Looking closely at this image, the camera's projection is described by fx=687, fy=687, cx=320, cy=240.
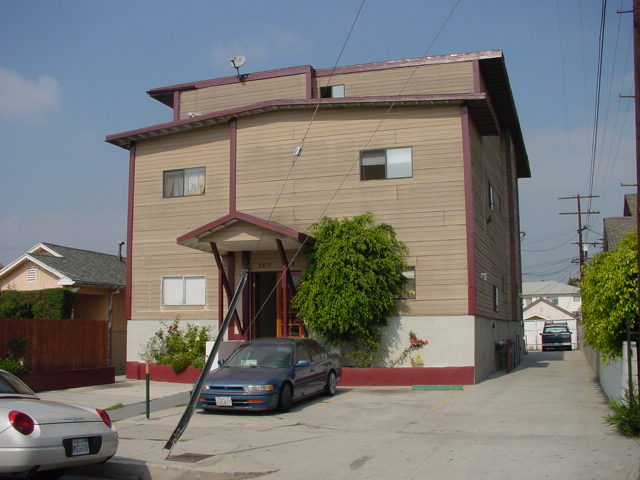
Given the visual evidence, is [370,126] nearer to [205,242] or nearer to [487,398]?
[205,242]

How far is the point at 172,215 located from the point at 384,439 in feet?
44.4

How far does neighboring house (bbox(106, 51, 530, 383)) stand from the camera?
19406 millimetres

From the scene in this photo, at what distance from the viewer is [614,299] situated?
12484 mm

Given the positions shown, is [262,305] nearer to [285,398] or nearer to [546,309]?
[285,398]

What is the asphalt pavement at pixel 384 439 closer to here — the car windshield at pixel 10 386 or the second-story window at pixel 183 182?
the car windshield at pixel 10 386

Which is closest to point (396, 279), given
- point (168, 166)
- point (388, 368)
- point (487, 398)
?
point (388, 368)

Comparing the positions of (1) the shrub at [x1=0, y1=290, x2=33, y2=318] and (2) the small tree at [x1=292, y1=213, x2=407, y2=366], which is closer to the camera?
(2) the small tree at [x1=292, y1=213, x2=407, y2=366]

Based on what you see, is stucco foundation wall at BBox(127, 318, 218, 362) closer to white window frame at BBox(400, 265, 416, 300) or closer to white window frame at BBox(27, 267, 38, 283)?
white window frame at BBox(27, 267, 38, 283)

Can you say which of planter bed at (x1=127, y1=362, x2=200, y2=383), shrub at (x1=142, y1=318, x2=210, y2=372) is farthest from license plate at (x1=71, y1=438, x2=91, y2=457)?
shrub at (x1=142, y1=318, x2=210, y2=372)

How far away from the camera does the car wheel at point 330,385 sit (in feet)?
53.0

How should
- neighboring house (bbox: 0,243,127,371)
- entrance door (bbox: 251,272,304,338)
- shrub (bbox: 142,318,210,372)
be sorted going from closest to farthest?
entrance door (bbox: 251,272,304,338), shrub (bbox: 142,318,210,372), neighboring house (bbox: 0,243,127,371)

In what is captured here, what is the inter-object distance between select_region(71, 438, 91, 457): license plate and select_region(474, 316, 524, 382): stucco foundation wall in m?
13.4

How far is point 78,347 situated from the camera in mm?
19328

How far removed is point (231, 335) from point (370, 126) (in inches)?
298
